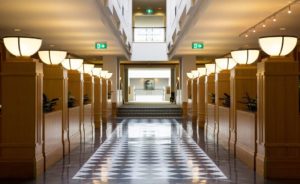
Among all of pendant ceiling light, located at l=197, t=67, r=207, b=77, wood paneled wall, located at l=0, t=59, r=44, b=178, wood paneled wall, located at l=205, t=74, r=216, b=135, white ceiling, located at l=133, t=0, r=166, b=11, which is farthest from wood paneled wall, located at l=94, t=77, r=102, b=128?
white ceiling, located at l=133, t=0, r=166, b=11

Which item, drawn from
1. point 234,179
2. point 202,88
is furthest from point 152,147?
point 202,88

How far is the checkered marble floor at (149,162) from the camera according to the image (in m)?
6.07

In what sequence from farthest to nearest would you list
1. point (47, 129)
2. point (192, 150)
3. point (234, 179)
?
point (192, 150) → point (47, 129) → point (234, 179)

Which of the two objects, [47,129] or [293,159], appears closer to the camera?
[293,159]

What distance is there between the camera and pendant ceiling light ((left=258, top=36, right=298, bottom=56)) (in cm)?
610

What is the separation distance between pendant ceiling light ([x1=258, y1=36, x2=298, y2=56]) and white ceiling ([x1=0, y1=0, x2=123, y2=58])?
3.92 metres

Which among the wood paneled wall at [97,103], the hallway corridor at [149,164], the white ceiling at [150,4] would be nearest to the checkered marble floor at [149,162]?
the hallway corridor at [149,164]

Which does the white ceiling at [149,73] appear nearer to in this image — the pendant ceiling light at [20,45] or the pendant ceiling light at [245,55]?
the pendant ceiling light at [245,55]

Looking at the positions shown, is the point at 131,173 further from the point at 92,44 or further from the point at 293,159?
the point at 92,44

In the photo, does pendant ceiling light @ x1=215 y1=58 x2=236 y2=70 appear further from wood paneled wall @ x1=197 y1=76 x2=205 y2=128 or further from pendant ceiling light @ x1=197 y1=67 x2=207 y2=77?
wood paneled wall @ x1=197 y1=76 x2=205 y2=128

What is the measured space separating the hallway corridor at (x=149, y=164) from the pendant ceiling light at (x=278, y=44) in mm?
1629

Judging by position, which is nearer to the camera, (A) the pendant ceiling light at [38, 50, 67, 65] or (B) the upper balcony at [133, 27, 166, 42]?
(A) the pendant ceiling light at [38, 50, 67, 65]

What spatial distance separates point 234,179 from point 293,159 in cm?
82

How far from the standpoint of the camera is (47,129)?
689 centimetres
